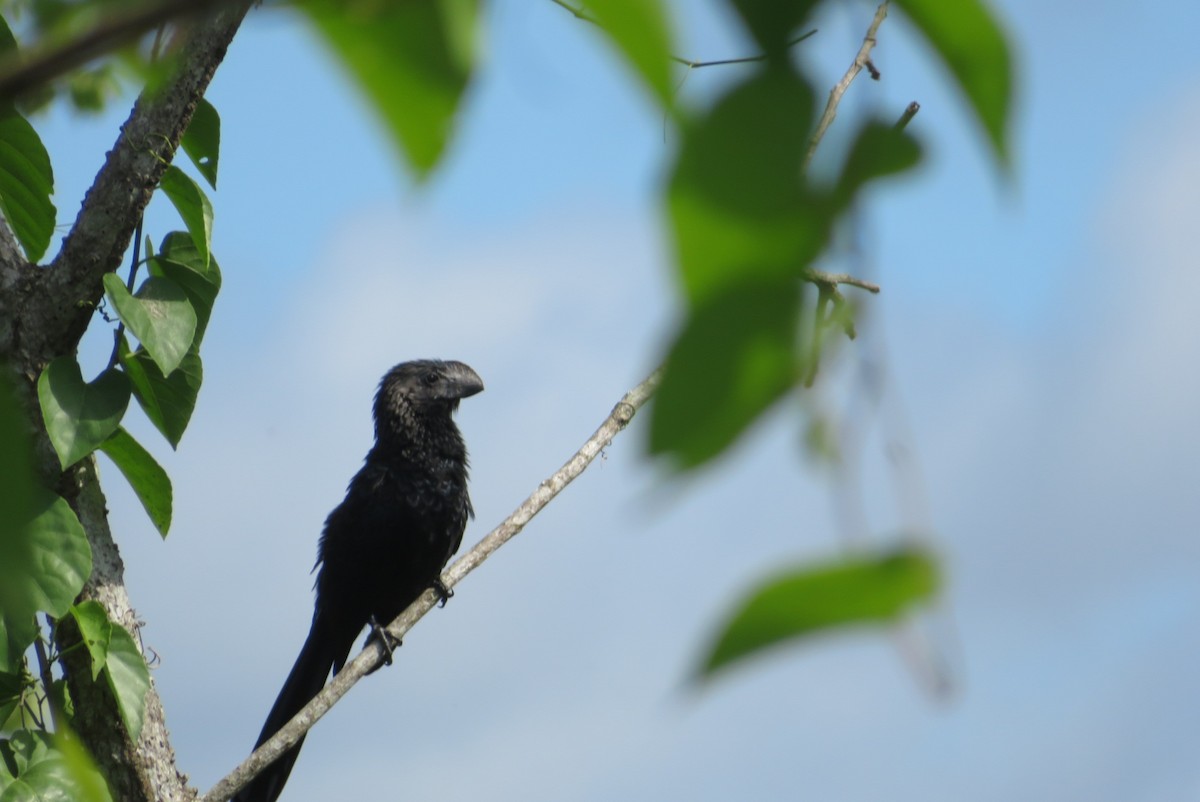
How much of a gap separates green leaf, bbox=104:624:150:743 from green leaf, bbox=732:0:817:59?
3.11 m

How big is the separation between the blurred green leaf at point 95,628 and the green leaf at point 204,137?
1169 mm

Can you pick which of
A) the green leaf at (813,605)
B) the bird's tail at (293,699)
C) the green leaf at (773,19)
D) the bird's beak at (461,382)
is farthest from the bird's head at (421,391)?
the green leaf at (813,605)

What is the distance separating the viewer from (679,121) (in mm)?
425

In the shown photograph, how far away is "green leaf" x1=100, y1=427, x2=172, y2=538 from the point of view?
10.8ft

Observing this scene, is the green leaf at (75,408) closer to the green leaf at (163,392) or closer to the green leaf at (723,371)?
Answer: the green leaf at (163,392)

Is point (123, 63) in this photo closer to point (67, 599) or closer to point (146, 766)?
point (67, 599)

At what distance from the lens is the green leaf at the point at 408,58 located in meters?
0.42

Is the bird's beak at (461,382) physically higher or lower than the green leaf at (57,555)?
higher

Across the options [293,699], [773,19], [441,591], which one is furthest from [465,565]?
[773,19]

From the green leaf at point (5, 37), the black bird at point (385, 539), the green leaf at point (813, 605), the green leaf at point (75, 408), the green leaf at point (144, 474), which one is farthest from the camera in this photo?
the black bird at point (385, 539)

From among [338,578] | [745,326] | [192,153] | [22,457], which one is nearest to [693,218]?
[745,326]

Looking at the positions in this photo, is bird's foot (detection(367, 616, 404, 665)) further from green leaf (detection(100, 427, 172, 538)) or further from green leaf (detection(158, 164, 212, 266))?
green leaf (detection(158, 164, 212, 266))

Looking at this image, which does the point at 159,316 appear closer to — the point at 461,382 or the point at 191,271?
the point at 191,271

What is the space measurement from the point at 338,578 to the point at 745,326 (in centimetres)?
572
